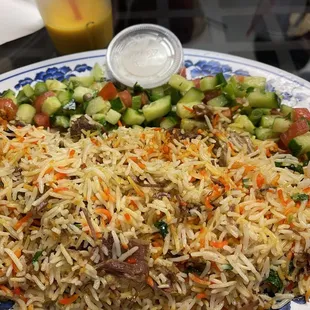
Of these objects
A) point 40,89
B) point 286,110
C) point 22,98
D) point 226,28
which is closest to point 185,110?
point 286,110

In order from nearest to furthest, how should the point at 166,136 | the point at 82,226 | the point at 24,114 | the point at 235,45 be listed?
the point at 82,226 < the point at 166,136 < the point at 24,114 < the point at 235,45

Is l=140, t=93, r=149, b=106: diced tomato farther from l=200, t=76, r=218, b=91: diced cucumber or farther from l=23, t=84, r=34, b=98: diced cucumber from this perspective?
l=23, t=84, r=34, b=98: diced cucumber

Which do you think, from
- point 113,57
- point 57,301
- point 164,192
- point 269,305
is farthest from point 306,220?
point 113,57

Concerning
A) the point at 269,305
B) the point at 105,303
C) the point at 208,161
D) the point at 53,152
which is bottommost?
the point at 269,305

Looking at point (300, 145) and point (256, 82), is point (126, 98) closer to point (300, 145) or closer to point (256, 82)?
point (256, 82)

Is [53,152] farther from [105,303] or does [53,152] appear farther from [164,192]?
[105,303]

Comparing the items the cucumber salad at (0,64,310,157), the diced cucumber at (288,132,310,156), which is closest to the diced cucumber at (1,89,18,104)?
the cucumber salad at (0,64,310,157)

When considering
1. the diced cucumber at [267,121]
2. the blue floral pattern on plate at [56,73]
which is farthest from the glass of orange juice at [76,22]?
the diced cucumber at [267,121]
